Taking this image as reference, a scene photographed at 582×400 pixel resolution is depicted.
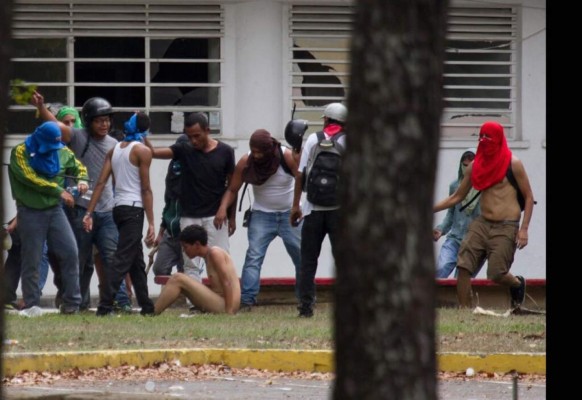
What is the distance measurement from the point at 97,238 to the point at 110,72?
5.33 meters

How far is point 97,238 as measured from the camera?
45.4ft

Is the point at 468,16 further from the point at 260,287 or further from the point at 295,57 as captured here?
the point at 260,287

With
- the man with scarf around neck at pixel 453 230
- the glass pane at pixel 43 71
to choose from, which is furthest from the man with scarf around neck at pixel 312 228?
the glass pane at pixel 43 71

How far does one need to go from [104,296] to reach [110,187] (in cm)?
115

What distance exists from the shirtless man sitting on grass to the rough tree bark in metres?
8.35

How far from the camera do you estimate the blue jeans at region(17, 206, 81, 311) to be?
13.2 m

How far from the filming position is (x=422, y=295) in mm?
4785

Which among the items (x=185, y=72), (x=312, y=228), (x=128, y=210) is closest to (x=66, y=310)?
(x=128, y=210)

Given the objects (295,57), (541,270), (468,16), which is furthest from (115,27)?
(541,270)

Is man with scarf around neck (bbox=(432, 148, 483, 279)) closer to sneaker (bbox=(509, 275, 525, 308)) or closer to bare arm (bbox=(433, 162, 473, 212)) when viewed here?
bare arm (bbox=(433, 162, 473, 212))

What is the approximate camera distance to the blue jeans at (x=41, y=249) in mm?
13211

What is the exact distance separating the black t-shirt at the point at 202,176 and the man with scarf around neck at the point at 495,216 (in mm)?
1890

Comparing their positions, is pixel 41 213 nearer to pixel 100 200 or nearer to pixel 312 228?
pixel 100 200

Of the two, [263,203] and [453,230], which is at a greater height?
[263,203]
